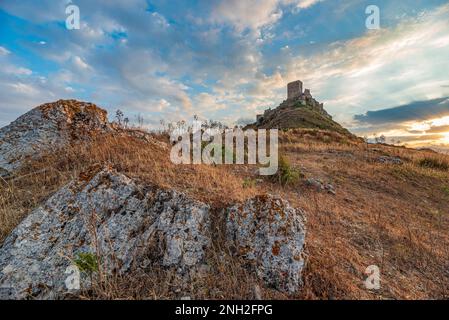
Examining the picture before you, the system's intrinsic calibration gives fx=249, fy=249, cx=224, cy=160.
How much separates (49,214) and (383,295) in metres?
5.09

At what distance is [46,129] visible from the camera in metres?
7.69

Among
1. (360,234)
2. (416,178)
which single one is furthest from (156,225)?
(416,178)

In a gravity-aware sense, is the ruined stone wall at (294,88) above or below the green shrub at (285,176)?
above

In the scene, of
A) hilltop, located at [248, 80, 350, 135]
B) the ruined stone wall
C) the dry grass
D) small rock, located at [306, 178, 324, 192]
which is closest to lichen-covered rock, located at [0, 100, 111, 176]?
the dry grass

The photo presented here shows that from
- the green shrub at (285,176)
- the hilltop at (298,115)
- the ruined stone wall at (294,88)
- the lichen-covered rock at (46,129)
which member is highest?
the ruined stone wall at (294,88)

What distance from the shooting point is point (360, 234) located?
555 centimetres

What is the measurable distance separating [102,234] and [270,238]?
2414mm

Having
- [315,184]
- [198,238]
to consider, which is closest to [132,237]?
[198,238]

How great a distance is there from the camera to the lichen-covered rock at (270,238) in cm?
319

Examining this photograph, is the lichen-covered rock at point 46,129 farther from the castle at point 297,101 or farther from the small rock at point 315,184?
the castle at point 297,101

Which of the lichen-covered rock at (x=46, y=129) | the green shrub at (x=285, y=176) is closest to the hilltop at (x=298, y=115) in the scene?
the green shrub at (x=285, y=176)

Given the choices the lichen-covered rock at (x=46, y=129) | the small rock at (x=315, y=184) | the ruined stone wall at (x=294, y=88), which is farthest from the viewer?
the ruined stone wall at (x=294, y=88)

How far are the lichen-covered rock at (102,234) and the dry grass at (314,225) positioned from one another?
267 mm
